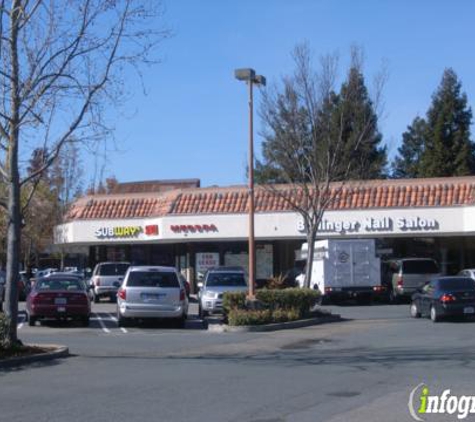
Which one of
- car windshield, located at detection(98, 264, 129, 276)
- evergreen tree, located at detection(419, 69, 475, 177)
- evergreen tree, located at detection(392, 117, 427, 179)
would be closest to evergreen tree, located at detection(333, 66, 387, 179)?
car windshield, located at detection(98, 264, 129, 276)

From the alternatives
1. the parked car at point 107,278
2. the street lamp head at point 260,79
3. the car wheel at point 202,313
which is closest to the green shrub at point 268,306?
the car wheel at point 202,313

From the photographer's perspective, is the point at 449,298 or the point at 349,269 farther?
the point at 349,269

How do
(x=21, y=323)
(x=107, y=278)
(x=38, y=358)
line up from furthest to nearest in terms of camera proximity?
1. (x=107, y=278)
2. (x=21, y=323)
3. (x=38, y=358)

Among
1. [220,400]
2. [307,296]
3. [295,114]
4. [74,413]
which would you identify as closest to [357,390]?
[220,400]

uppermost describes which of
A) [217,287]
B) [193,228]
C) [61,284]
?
[193,228]

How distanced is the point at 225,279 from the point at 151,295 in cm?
583

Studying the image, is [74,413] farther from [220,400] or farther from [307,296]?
[307,296]

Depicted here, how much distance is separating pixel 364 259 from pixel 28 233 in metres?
27.7

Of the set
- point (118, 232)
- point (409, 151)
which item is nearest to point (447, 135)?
point (409, 151)

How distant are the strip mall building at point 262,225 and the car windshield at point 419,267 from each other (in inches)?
87.2

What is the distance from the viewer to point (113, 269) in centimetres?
3897

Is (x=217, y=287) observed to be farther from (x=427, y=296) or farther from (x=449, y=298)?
(x=449, y=298)

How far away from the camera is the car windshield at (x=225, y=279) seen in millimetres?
28859

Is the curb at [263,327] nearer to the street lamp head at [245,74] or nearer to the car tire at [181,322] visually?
the car tire at [181,322]
